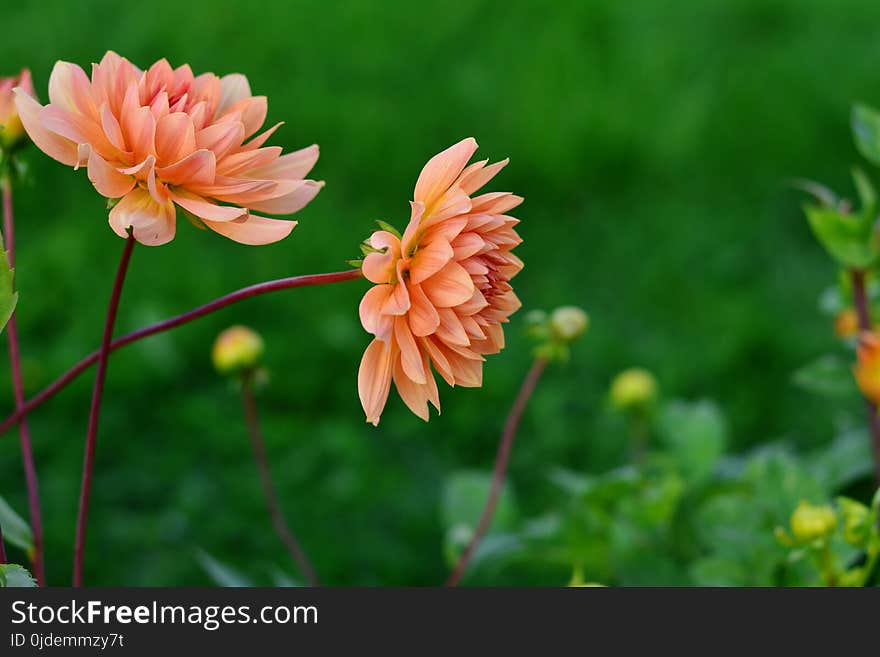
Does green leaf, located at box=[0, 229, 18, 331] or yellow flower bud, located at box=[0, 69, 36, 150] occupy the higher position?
yellow flower bud, located at box=[0, 69, 36, 150]

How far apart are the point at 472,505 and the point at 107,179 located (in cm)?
93

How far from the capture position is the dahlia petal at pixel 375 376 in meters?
0.61

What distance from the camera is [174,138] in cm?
60

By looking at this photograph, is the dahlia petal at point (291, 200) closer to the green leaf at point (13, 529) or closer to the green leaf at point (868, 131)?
the green leaf at point (13, 529)

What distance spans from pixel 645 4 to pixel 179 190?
7.69 feet

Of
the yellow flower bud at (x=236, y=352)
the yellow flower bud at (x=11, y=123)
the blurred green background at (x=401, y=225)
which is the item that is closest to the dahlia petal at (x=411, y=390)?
the yellow flower bud at (x=11, y=123)

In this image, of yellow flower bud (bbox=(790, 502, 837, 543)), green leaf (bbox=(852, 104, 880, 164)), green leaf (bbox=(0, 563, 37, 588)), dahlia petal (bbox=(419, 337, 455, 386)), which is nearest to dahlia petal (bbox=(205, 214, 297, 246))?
dahlia petal (bbox=(419, 337, 455, 386))

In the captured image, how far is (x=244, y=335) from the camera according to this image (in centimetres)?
117

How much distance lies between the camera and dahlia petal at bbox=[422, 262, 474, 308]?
0.59 meters

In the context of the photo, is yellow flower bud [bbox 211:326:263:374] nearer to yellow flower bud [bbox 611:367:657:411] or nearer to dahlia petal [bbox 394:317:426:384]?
yellow flower bud [bbox 611:367:657:411]

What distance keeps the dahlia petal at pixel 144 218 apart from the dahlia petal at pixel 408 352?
0.14 metres

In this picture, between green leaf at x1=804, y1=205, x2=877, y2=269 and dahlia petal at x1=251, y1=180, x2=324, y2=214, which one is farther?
green leaf at x1=804, y1=205, x2=877, y2=269

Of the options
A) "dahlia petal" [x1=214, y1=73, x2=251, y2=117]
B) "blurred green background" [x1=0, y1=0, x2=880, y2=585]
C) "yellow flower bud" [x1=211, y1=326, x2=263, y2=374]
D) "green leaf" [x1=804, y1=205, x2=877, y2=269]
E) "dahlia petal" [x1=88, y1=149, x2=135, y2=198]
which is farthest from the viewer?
"blurred green background" [x1=0, y1=0, x2=880, y2=585]

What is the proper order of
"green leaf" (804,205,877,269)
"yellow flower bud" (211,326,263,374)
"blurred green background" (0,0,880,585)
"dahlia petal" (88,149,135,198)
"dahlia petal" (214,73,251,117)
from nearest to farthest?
"dahlia petal" (88,149,135,198)
"dahlia petal" (214,73,251,117)
"green leaf" (804,205,877,269)
"yellow flower bud" (211,326,263,374)
"blurred green background" (0,0,880,585)
